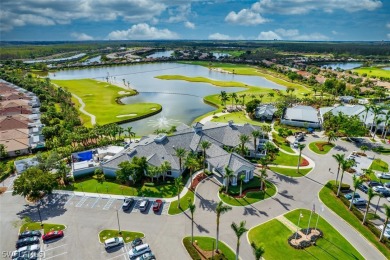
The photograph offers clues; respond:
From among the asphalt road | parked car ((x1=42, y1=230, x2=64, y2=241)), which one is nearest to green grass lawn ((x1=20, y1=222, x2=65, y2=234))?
the asphalt road

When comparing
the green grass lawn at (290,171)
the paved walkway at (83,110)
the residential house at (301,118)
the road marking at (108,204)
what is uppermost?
the residential house at (301,118)

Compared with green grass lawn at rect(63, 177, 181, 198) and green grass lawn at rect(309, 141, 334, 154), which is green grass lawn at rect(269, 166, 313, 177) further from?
green grass lawn at rect(63, 177, 181, 198)

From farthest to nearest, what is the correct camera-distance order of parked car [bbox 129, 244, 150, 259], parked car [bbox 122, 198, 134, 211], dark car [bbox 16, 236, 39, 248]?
parked car [bbox 122, 198, 134, 211], dark car [bbox 16, 236, 39, 248], parked car [bbox 129, 244, 150, 259]

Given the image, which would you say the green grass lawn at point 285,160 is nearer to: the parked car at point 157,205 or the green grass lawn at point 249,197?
the green grass lawn at point 249,197

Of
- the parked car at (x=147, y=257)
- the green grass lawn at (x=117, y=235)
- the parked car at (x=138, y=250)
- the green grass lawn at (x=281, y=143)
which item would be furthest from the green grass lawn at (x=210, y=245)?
the green grass lawn at (x=281, y=143)

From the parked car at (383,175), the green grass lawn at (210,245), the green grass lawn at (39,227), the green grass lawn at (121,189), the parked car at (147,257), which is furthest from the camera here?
the parked car at (383,175)
